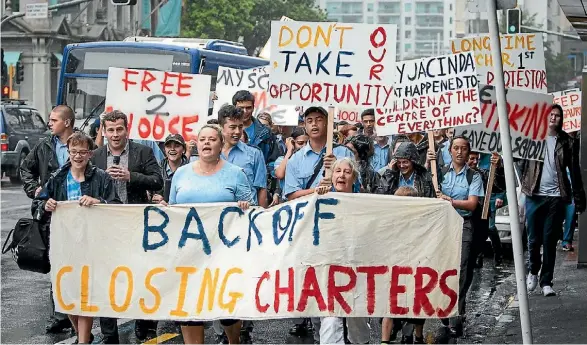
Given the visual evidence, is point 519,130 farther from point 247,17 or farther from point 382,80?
point 247,17

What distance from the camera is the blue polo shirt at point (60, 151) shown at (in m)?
10.7

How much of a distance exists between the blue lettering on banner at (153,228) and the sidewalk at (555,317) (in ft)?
10.2

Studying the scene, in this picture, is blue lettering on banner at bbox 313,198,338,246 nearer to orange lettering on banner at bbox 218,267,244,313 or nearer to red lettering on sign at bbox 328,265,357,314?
red lettering on sign at bbox 328,265,357,314

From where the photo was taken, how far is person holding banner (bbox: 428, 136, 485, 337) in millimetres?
10766

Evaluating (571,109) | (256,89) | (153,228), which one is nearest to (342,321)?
(153,228)

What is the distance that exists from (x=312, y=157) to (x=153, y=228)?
1.77m

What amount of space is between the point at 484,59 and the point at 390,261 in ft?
23.9

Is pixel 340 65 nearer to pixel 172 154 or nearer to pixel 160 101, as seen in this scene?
pixel 172 154

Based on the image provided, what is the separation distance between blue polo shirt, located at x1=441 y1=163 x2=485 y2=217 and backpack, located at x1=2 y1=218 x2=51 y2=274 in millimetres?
3342

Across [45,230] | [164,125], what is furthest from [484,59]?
[45,230]

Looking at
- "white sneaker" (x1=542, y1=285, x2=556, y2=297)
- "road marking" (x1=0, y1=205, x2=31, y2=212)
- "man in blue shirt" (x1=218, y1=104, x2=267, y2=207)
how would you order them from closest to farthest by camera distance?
1. "man in blue shirt" (x1=218, y1=104, x2=267, y2=207)
2. "white sneaker" (x1=542, y1=285, x2=556, y2=297)
3. "road marking" (x1=0, y1=205, x2=31, y2=212)

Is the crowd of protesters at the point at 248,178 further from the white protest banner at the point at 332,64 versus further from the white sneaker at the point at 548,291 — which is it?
the white protest banner at the point at 332,64

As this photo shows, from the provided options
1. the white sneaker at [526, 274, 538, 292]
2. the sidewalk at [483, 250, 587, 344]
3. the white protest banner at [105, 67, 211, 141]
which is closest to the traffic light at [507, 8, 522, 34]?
the sidewalk at [483, 250, 587, 344]

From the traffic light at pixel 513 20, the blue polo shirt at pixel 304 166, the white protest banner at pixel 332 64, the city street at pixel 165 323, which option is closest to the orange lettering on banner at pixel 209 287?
the blue polo shirt at pixel 304 166
